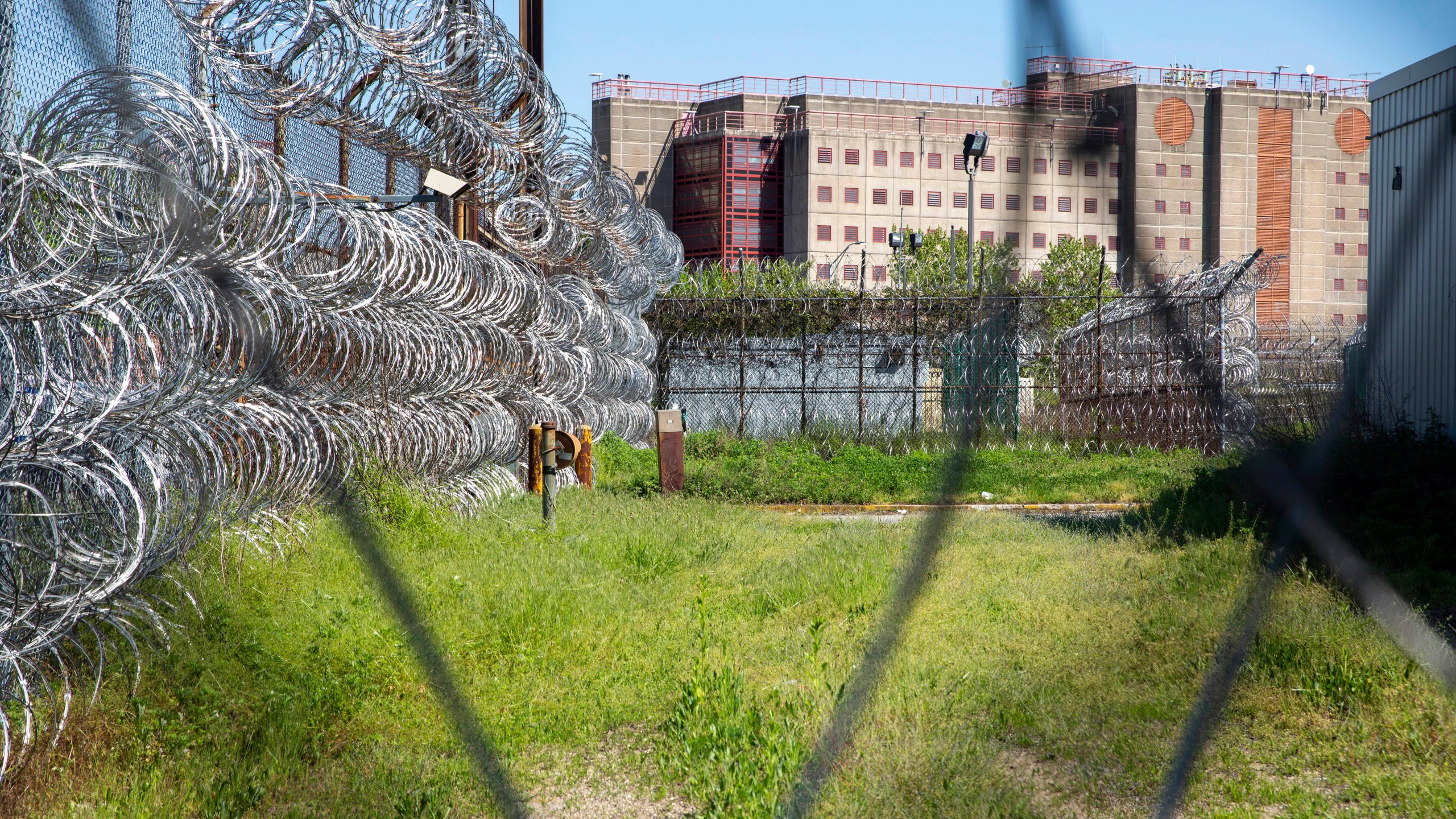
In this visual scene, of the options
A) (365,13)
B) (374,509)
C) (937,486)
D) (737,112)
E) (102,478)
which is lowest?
(374,509)

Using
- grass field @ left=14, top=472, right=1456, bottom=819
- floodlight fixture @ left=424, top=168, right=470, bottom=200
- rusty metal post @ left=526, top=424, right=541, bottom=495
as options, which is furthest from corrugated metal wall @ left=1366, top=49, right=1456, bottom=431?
rusty metal post @ left=526, top=424, right=541, bottom=495

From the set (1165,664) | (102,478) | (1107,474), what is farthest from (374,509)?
(1107,474)

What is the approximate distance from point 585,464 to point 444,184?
121 inches

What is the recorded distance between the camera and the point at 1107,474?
37.4ft

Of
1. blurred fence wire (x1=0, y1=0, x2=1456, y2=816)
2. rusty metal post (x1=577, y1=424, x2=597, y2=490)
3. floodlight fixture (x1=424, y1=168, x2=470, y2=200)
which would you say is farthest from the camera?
rusty metal post (x1=577, y1=424, x2=597, y2=490)

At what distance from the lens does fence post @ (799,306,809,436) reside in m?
15.5

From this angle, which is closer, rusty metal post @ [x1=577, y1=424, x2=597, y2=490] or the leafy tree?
the leafy tree

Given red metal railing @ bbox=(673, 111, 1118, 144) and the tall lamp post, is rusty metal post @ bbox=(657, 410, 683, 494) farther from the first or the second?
the tall lamp post

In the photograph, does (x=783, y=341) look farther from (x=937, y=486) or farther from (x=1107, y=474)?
(x=937, y=486)

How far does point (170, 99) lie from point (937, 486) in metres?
2.95

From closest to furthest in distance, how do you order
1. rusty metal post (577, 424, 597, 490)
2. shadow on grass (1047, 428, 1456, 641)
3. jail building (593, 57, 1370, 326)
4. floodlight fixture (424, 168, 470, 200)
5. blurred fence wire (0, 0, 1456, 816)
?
jail building (593, 57, 1370, 326)
blurred fence wire (0, 0, 1456, 816)
shadow on grass (1047, 428, 1456, 641)
floodlight fixture (424, 168, 470, 200)
rusty metal post (577, 424, 597, 490)

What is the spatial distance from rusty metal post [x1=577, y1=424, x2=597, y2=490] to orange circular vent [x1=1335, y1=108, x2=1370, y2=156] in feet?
23.1

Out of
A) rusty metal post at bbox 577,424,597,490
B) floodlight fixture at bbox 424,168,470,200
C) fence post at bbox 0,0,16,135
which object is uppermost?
floodlight fixture at bbox 424,168,470,200

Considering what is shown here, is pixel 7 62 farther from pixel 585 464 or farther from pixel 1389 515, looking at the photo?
pixel 1389 515
